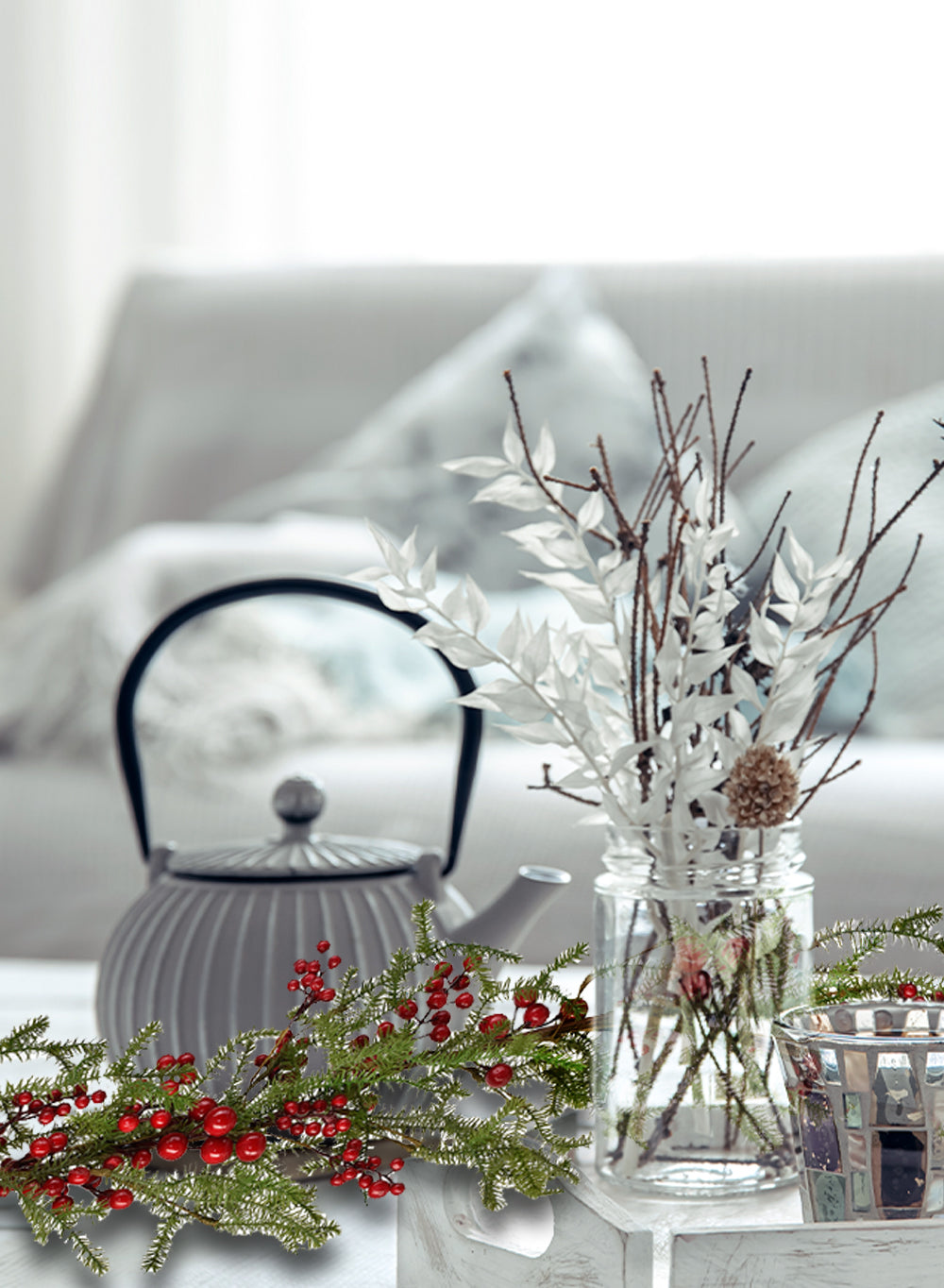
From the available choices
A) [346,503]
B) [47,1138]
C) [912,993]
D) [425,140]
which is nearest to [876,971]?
[912,993]

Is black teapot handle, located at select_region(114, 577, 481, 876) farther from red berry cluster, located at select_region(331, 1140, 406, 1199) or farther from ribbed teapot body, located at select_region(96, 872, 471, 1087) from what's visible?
red berry cluster, located at select_region(331, 1140, 406, 1199)

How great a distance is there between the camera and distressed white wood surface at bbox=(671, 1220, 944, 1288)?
0.38 meters

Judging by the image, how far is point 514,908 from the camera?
2.09 feet

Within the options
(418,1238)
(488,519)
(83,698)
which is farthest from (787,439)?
(418,1238)

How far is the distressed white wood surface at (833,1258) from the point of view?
1.23 feet

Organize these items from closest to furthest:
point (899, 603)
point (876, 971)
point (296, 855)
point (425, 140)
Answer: point (876, 971)
point (296, 855)
point (899, 603)
point (425, 140)

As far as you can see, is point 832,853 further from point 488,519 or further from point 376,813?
point 488,519

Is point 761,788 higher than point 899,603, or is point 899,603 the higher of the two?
point 899,603

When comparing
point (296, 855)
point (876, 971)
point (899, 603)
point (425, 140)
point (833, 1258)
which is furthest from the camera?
point (425, 140)

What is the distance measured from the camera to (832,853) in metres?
1.20

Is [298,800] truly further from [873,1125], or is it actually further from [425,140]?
[425,140]

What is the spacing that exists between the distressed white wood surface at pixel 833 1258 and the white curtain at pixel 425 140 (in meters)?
1.86

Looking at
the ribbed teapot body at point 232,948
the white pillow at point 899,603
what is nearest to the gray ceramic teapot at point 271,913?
the ribbed teapot body at point 232,948

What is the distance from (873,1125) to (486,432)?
4.43ft
